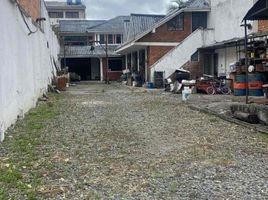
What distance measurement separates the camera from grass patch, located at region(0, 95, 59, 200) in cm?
483

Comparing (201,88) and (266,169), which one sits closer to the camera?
(266,169)

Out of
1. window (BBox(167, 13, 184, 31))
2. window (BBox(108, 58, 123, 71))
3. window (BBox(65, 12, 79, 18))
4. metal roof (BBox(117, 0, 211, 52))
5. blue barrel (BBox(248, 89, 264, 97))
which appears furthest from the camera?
window (BBox(65, 12, 79, 18))

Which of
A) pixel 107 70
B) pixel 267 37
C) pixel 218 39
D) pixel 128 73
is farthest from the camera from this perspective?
pixel 107 70

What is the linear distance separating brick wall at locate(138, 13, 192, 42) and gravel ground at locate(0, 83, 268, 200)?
15.7m

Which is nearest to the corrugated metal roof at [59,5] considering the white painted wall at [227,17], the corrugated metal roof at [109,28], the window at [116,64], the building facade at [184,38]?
the corrugated metal roof at [109,28]

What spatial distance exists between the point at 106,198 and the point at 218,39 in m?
21.6

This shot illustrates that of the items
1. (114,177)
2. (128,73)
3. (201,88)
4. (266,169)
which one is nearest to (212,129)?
(266,169)

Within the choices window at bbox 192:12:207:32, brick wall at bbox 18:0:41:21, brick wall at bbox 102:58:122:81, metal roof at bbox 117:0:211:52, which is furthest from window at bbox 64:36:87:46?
brick wall at bbox 18:0:41:21

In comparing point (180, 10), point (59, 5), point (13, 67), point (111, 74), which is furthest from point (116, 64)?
point (13, 67)

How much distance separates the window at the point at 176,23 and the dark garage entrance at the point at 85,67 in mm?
17256

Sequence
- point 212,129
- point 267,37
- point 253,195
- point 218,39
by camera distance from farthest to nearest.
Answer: point 218,39, point 267,37, point 212,129, point 253,195

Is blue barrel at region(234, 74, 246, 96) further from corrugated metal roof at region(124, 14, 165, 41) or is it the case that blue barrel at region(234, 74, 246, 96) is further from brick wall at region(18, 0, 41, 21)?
corrugated metal roof at region(124, 14, 165, 41)

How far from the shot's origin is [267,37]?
15766mm

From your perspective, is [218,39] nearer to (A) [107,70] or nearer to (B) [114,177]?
(A) [107,70]
